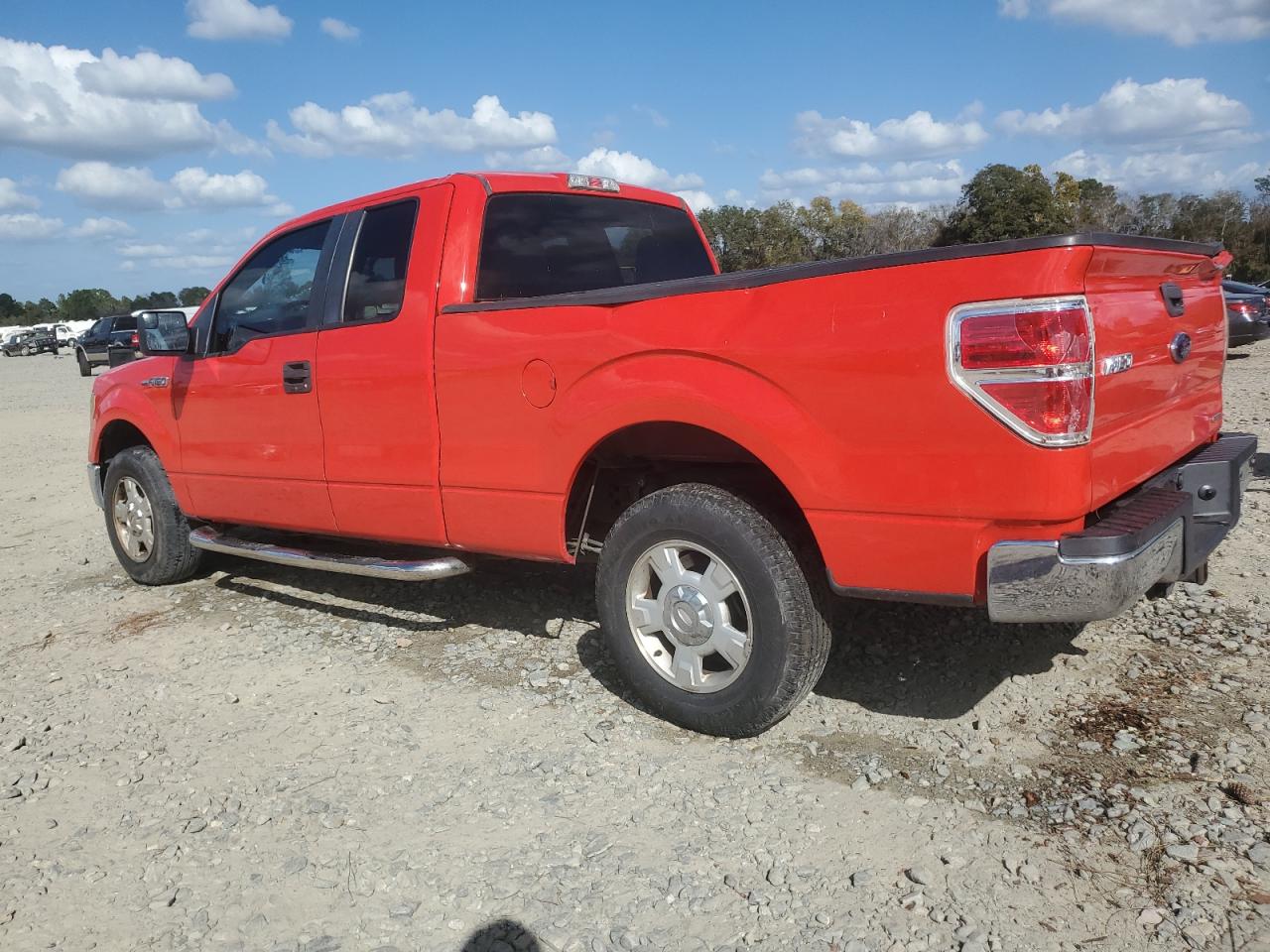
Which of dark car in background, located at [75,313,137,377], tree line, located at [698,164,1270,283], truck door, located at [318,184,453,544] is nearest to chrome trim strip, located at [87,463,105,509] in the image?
truck door, located at [318,184,453,544]

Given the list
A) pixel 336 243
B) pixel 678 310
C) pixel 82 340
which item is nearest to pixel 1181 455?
pixel 678 310

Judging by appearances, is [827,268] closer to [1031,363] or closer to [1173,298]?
[1031,363]

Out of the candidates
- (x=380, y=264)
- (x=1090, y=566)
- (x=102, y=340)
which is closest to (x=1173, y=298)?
(x=1090, y=566)

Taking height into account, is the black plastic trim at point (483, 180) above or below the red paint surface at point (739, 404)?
above

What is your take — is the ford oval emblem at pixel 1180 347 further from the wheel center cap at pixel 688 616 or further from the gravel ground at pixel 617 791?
the wheel center cap at pixel 688 616

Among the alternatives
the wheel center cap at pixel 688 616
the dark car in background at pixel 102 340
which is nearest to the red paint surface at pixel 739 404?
the wheel center cap at pixel 688 616

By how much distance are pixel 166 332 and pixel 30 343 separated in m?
56.0

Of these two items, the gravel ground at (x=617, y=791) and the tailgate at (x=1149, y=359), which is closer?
the gravel ground at (x=617, y=791)

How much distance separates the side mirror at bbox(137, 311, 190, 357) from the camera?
17.0 feet

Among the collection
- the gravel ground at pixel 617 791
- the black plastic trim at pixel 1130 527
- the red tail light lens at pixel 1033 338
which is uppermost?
the red tail light lens at pixel 1033 338

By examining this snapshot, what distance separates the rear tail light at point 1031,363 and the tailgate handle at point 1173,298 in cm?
84

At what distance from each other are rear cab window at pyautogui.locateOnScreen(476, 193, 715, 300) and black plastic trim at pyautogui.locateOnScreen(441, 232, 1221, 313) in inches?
15.0

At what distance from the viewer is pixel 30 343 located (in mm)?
52312

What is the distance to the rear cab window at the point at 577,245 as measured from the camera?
4.28 m
